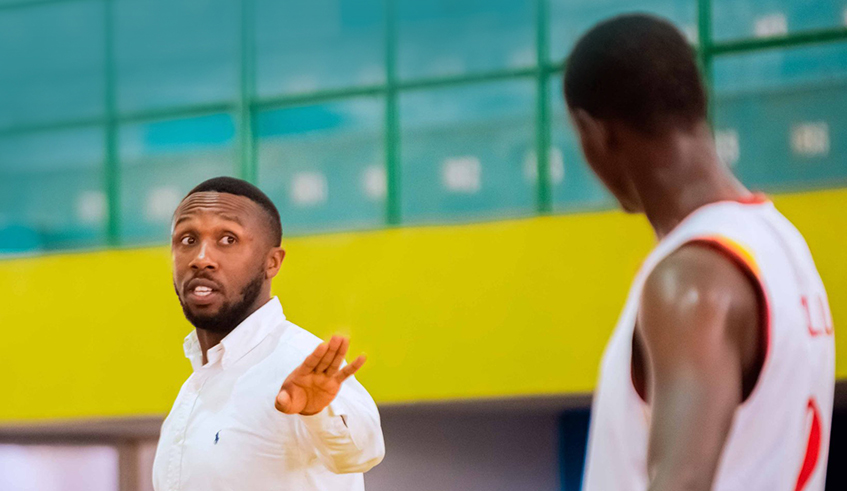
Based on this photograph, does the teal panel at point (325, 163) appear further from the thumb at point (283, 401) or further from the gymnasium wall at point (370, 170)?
the thumb at point (283, 401)

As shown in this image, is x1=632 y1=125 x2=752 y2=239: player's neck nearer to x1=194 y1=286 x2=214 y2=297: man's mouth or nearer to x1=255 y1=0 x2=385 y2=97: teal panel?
x1=194 y1=286 x2=214 y2=297: man's mouth

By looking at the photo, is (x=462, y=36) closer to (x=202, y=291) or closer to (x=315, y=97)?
(x=315, y=97)

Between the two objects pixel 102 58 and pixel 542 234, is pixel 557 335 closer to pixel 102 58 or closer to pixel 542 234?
pixel 542 234

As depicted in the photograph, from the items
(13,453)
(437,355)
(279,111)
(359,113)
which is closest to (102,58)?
(279,111)

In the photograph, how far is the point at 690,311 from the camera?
1.40m

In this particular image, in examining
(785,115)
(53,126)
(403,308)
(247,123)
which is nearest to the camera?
(403,308)

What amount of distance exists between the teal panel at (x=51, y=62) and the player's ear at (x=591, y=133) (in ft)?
26.4

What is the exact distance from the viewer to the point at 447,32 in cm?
830

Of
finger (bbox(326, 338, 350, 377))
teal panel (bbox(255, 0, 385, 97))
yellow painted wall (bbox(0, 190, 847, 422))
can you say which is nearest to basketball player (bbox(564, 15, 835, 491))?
finger (bbox(326, 338, 350, 377))

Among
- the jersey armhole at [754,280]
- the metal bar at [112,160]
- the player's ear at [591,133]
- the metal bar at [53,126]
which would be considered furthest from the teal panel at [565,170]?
the jersey armhole at [754,280]

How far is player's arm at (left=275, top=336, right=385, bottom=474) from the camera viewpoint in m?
2.62

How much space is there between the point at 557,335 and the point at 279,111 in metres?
2.79

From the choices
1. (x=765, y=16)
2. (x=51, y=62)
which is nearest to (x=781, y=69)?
(x=765, y=16)

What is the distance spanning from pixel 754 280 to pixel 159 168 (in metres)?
7.93
